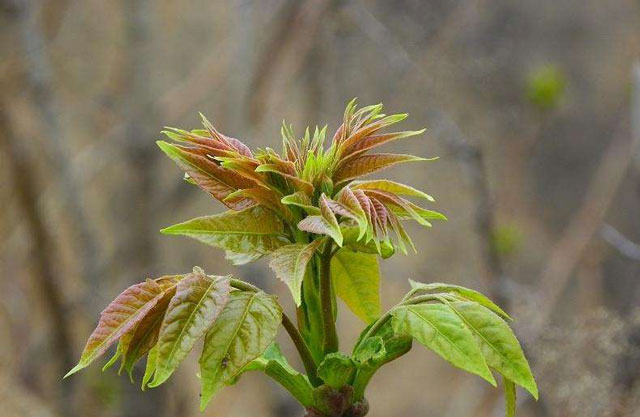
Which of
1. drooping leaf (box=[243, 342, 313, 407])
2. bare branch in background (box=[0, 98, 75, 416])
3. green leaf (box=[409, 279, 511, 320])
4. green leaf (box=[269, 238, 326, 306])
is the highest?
green leaf (box=[269, 238, 326, 306])

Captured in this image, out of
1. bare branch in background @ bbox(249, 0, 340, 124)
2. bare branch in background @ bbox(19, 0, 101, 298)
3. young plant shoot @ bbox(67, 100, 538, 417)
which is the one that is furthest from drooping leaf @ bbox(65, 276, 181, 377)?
bare branch in background @ bbox(249, 0, 340, 124)

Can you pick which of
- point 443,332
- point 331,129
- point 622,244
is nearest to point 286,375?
point 443,332

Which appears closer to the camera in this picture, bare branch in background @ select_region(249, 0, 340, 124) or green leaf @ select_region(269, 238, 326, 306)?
green leaf @ select_region(269, 238, 326, 306)

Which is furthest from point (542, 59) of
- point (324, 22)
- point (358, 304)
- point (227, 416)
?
point (358, 304)

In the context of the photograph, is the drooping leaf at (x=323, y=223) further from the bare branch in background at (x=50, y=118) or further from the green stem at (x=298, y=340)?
the bare branch in background at (x=50, y=118)

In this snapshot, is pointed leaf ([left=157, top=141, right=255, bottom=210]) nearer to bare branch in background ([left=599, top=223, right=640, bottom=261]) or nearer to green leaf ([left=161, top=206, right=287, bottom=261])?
green leaf ([left=161, top=206, right=287, bottom=261])

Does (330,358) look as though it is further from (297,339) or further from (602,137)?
(602,137)

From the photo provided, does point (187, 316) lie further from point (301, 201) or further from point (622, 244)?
point (622, 244)
